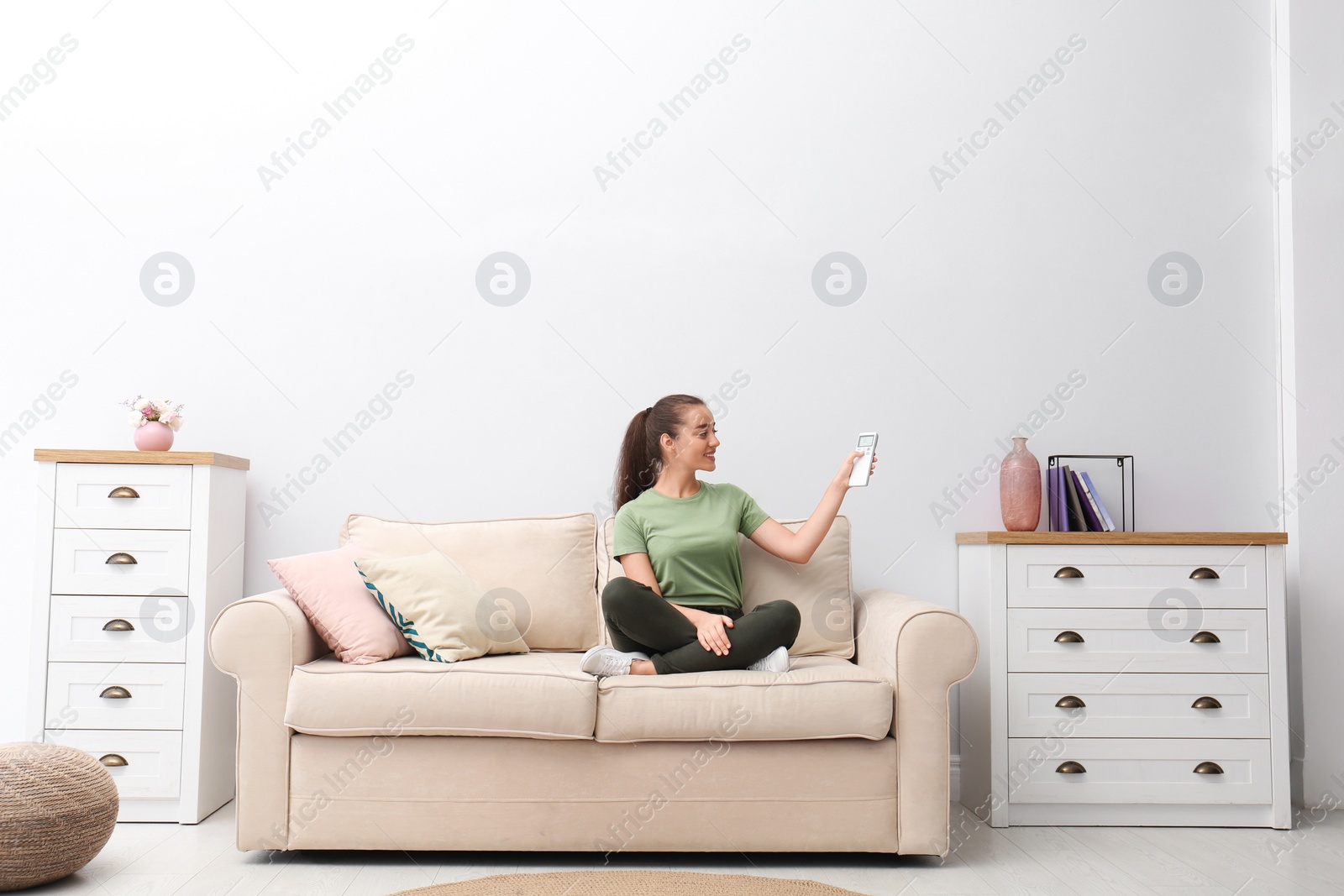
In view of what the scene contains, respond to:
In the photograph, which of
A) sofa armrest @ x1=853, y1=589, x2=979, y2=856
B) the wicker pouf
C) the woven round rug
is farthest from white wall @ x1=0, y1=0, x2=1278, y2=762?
the woven round rug

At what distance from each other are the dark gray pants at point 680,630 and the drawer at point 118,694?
3.91ft

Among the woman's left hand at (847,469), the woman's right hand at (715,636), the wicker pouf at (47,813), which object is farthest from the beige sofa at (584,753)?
the woman's left hand at (847,469)

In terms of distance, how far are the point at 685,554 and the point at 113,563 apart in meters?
1.51

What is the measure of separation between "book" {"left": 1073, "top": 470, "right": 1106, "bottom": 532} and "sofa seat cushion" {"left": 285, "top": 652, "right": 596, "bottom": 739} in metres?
1.62

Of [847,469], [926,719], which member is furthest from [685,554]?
[926,719]

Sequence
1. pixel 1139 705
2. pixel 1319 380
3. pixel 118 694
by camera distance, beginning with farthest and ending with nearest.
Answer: pixel 1319 380
pixel 1139 705
pixel 118 694

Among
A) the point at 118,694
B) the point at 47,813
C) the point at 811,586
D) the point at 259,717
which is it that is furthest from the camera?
the point at 811,586

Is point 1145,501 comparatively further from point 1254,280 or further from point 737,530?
point 737,530

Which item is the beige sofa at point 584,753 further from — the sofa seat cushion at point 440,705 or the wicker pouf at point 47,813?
the wicker pouf at point 47,813

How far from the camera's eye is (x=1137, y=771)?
2.59 metres

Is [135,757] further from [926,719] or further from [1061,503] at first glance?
[1061,503]

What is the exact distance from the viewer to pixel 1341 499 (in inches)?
117

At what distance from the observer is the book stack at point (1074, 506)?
284 cm

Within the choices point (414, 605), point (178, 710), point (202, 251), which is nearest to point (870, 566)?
point (414, 605)
